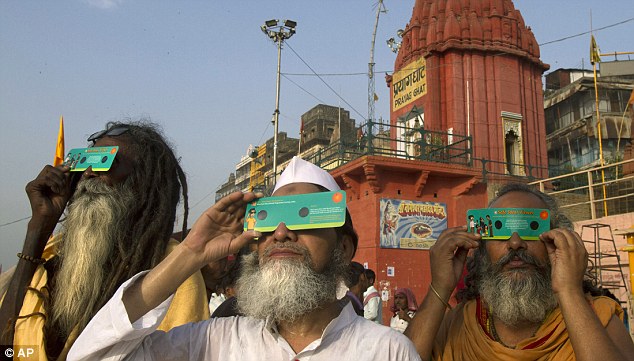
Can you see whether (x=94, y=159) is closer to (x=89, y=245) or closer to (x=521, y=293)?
(x=89, y=245)

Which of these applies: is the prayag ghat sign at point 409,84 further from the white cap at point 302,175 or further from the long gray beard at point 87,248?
the long gray beard at point 87,248

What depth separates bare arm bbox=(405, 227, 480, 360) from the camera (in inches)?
97.4

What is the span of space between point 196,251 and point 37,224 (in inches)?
39.2

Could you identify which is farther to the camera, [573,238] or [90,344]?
[573,238]

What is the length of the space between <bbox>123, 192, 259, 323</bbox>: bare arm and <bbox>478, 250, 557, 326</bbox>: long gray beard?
1.29 m

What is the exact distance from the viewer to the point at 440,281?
2561 mm

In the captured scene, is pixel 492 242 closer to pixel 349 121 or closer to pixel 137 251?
pixel 137 251

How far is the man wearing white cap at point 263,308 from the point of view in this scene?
176cm

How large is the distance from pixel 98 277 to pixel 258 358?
34.4 inches

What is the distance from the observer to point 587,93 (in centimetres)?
2880

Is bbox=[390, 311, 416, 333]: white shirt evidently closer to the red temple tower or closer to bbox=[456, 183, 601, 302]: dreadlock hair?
the red temple tower

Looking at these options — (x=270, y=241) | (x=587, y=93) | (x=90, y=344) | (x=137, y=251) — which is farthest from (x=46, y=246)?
(x=587, y=93)

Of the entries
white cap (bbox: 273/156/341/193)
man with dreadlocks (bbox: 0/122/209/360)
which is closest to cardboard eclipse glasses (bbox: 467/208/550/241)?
white cap (bbox: 273/156/341/193)

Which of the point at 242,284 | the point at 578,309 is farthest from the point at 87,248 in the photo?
the point at 578,309
